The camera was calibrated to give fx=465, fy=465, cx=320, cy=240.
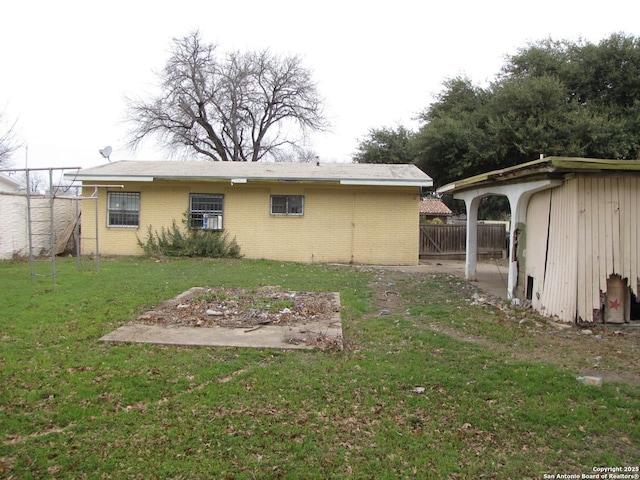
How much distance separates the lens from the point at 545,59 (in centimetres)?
2389

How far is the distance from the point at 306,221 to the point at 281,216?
869 millimetres

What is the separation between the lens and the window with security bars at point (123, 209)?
15875 millimetres

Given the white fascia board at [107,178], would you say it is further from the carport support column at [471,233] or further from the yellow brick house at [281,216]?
the carport support column at [471,233]

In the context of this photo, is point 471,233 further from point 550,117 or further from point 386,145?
point 386,145

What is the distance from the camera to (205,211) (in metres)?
15.8

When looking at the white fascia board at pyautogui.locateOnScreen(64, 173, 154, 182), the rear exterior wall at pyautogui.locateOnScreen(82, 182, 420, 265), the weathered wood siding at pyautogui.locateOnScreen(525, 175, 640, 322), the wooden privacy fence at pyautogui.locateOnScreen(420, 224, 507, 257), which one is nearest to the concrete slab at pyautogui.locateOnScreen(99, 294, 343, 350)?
the weathered wood siding at pyautogui.locateOnScreen(525, 175, 640, 322)

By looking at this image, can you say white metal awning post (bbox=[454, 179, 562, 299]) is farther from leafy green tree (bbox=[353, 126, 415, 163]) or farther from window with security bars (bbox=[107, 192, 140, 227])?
leafy green tree (bbox=[353, 126, 415, 163])

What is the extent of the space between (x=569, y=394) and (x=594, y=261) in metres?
3.23

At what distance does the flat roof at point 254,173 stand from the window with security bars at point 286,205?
0.80 metres

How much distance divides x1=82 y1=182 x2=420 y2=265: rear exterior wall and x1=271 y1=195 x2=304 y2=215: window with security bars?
0.16 meters

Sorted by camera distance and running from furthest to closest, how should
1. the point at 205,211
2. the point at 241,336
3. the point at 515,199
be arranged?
1. the point at 205,211
2. the point at 515,199
3. the point at 241,336

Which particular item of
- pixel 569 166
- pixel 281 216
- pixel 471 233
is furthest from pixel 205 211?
pixel 569 166

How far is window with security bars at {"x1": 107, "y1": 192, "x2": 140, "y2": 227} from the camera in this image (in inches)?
625

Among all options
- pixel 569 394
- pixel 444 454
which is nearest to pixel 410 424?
pixel 444 454
